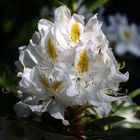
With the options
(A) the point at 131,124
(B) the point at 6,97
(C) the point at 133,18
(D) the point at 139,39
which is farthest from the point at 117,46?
(B) the point at 6,97

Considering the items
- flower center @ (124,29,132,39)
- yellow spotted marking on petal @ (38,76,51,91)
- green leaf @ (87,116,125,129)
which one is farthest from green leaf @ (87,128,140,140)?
flower center @ (124,29,132,39)

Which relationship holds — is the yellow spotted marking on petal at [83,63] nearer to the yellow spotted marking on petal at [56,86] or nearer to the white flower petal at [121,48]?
the yellow spotted marking on petal at [56,86]

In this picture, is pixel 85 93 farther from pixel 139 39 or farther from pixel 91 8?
pixel 139 39

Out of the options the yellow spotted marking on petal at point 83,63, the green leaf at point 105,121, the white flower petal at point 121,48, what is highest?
the yellow spotted marking on petal at point 83,63

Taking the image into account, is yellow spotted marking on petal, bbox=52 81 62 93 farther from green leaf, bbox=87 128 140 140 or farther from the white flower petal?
the white flower petal

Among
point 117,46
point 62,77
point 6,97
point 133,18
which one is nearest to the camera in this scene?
point 62,77

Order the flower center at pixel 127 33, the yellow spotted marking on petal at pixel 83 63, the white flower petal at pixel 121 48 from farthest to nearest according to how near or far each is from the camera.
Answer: the flower center at pixel 127 33 < the white flower petal at pixel 121 48 < the yellow spotted marking on petal at pixel 83 63

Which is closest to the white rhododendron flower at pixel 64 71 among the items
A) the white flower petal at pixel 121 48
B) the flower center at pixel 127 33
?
the white flower petal at pixel 121 48

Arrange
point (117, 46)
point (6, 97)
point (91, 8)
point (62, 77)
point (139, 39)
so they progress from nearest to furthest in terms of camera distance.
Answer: point (62, 77) < point (6, 97) < point (91, 8) < point (117, 46) < point (139, 39)

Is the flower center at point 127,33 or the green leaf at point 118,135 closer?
the green leaf at point 118,135
